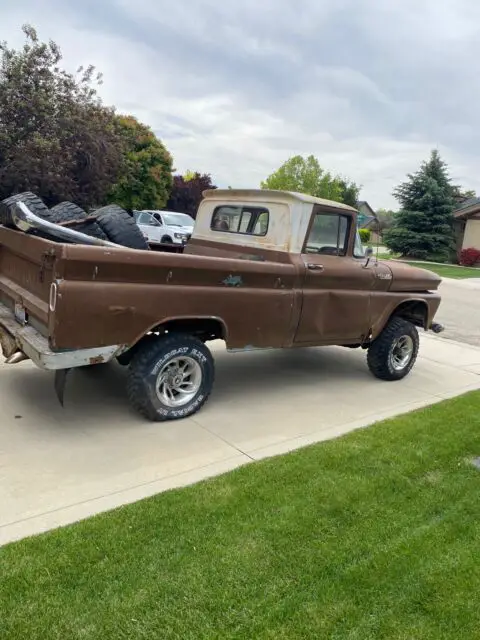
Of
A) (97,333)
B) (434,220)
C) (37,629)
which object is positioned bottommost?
(37,629)

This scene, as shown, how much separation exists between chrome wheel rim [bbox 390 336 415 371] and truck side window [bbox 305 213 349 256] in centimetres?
149

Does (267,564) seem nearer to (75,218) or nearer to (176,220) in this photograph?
(75,218)

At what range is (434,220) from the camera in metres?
32.3

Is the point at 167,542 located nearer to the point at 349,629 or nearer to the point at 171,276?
the point at 349,629

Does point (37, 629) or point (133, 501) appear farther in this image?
point (133, 501)

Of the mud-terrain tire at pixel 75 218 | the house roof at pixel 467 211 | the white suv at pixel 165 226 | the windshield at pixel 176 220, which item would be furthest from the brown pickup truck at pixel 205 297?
the house roof at pixel 467 211

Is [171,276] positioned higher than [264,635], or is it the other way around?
[171,276]

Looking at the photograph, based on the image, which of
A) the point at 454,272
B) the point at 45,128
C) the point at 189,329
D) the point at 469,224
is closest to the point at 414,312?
the point at 189,329

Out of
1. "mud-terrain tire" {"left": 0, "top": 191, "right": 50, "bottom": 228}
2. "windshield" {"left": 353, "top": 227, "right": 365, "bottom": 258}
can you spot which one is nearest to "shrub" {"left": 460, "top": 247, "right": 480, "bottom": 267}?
"windshield" {"left": 353, "top": 227, "right": 365, "bottom": 258}

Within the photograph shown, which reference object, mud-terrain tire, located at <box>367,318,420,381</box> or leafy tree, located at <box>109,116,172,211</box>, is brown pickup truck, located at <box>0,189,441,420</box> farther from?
leafy tree, located at <box>109,116,172,211</box>

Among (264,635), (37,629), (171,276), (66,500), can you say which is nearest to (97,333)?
(171,276)

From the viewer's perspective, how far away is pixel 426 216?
105 ft

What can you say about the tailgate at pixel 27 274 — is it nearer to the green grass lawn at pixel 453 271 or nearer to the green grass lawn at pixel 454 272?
the green grass lawn at pixel 453 271

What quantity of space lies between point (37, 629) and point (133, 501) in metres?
1.09
